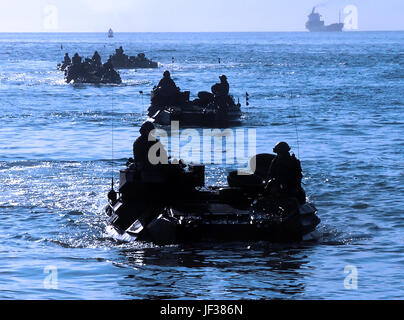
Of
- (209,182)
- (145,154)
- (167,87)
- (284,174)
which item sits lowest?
(209,182)

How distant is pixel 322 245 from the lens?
80.6 feet

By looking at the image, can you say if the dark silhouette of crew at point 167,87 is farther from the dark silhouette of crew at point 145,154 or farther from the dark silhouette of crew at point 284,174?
the dark silhouette of crew at point 284,174

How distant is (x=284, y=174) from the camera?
24219 mm

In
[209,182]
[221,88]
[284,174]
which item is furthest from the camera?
[221,88]

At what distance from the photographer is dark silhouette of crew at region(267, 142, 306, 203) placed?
24156 millimetres

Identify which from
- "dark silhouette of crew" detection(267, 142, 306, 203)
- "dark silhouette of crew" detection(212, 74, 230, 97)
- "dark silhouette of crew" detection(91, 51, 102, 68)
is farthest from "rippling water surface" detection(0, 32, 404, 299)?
"dark silhouette of crew" detection(91, 51, 102, 68)

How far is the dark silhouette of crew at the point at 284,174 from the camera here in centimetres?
2416

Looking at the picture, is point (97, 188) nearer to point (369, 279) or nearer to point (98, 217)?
point (98, 217)

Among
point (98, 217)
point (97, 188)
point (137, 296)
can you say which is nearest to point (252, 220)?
point (137, 296)

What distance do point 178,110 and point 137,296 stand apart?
31.2m

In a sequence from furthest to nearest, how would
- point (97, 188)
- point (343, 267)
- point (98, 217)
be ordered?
point (97, 188)
point (98, 217)
point (343, 267)

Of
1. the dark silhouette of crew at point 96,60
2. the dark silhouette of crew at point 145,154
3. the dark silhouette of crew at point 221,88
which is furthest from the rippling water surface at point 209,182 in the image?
the dark silhouette of crew at point 96,60

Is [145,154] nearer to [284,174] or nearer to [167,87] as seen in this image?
[284,174]

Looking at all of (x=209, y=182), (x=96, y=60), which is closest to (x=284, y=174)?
(x=209, y=182)
